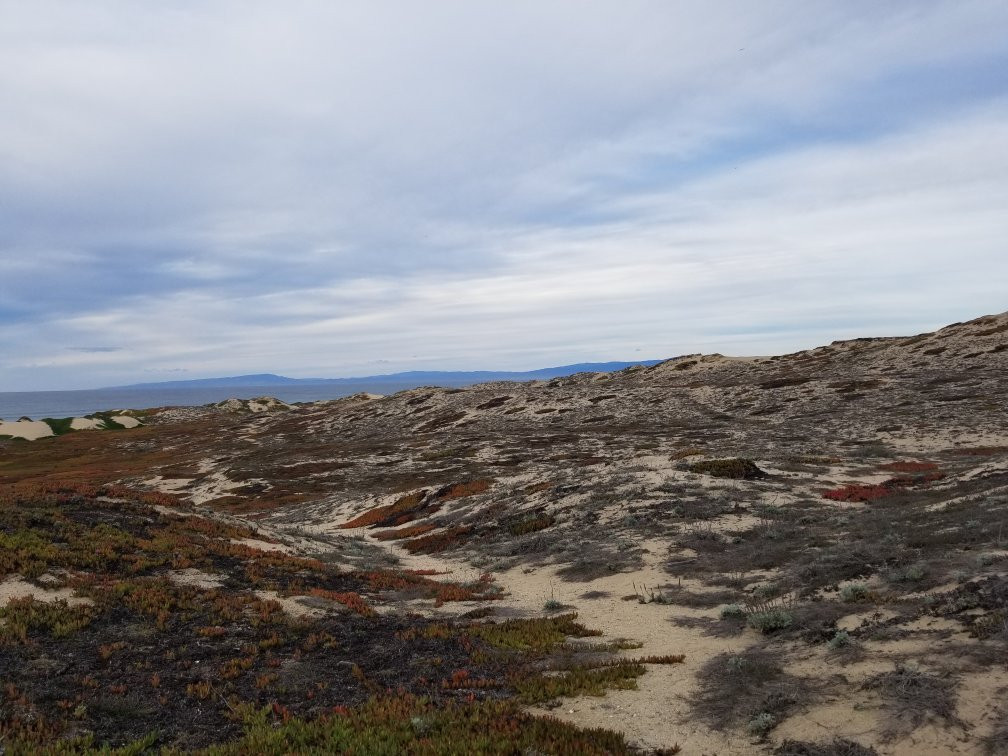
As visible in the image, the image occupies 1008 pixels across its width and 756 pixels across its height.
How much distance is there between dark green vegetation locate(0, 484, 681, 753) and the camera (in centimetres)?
913

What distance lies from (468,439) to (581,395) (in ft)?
97.8

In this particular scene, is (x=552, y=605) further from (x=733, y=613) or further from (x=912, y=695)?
(x=912, y=695)

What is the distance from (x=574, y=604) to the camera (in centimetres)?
1828

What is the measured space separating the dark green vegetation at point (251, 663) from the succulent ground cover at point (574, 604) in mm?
71

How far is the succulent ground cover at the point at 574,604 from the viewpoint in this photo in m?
9.25

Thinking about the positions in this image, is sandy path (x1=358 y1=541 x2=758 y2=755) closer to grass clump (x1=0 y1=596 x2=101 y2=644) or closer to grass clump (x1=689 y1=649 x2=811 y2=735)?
grass clump (x1=689 y1=649 x2=811 y2=735)

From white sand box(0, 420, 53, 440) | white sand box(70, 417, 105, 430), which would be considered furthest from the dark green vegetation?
white sand box(70, 417, 105, 430)

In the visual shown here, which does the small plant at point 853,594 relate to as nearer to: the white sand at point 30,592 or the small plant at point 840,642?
the small plant at point 840,642

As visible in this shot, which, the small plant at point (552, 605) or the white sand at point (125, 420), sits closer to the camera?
the small plant at point (552, 605)

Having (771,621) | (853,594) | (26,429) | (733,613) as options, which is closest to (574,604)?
(733,613)

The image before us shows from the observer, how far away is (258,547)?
25.0 metres

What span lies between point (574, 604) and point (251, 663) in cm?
989

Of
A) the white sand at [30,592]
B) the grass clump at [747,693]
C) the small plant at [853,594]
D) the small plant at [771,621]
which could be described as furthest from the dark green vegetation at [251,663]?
the small plant at [853,594]

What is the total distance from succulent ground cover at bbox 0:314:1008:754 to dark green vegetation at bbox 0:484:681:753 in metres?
0.07
